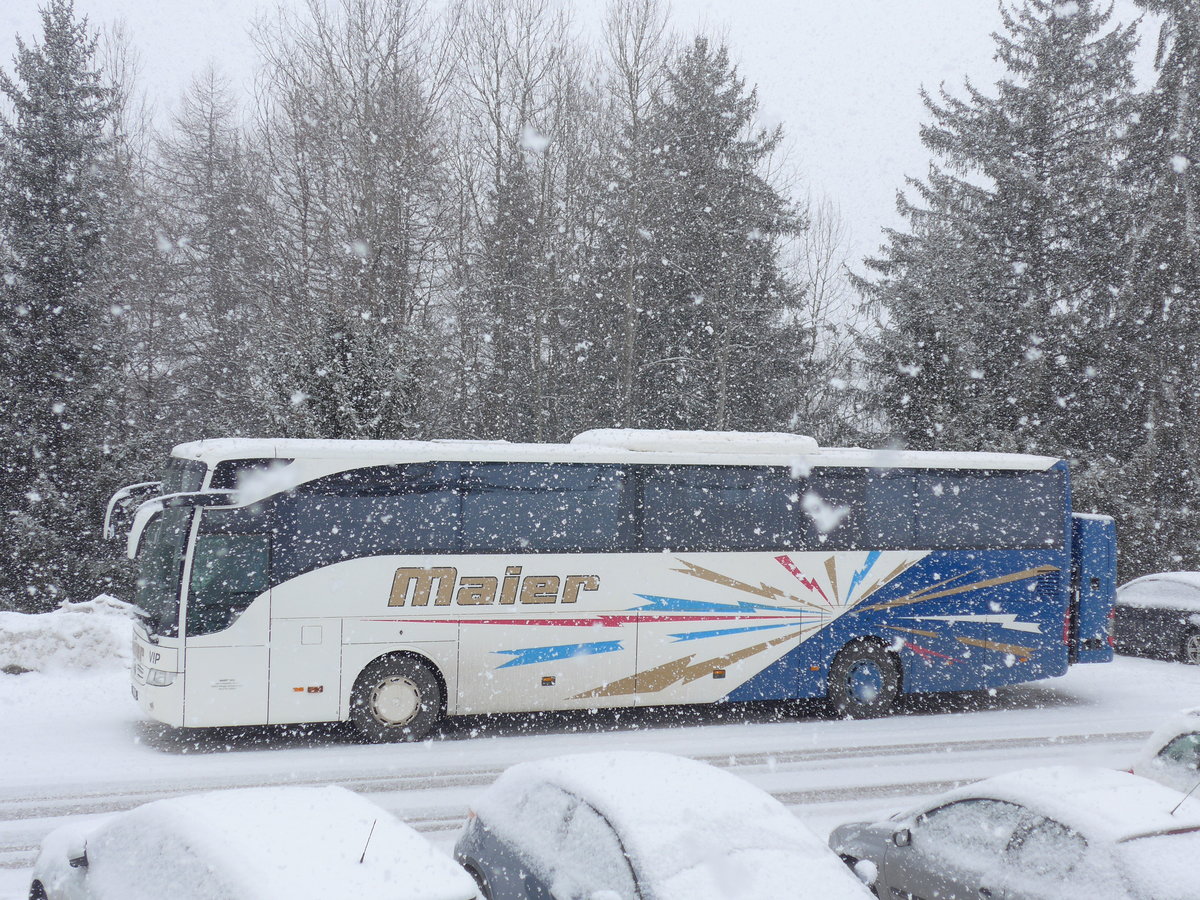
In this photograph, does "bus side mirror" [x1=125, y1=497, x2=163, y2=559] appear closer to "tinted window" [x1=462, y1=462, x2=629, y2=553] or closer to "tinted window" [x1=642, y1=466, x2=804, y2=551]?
"tinted window" [x1=462, y1=462, x2=629, y2=553]

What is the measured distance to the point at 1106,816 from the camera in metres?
5.51

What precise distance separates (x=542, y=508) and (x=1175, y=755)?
23.0 ft

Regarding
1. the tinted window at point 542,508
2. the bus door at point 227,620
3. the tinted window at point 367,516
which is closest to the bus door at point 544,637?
the tinted window at point 542,508

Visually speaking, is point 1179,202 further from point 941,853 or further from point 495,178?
point 941,853

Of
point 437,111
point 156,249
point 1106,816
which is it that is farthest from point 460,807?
point 156,249

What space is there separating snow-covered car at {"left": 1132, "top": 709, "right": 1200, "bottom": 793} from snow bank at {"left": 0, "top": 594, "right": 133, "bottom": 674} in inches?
464

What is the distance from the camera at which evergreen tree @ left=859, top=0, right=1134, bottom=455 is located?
26438mm

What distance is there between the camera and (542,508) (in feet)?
41.2

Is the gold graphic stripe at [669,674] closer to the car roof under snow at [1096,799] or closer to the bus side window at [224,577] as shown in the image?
the bus side window at [224,577]

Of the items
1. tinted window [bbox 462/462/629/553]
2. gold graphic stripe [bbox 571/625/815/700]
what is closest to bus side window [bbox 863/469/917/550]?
gold graphic stripe [bbox 571/625/815/700]

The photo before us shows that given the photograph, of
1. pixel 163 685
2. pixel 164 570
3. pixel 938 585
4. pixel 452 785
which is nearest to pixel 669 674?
pixel 452 785

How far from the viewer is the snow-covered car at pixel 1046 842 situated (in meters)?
5.17

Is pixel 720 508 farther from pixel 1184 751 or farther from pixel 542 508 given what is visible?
pixel 1184 751

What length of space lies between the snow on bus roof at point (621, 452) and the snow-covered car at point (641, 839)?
6458 mm
